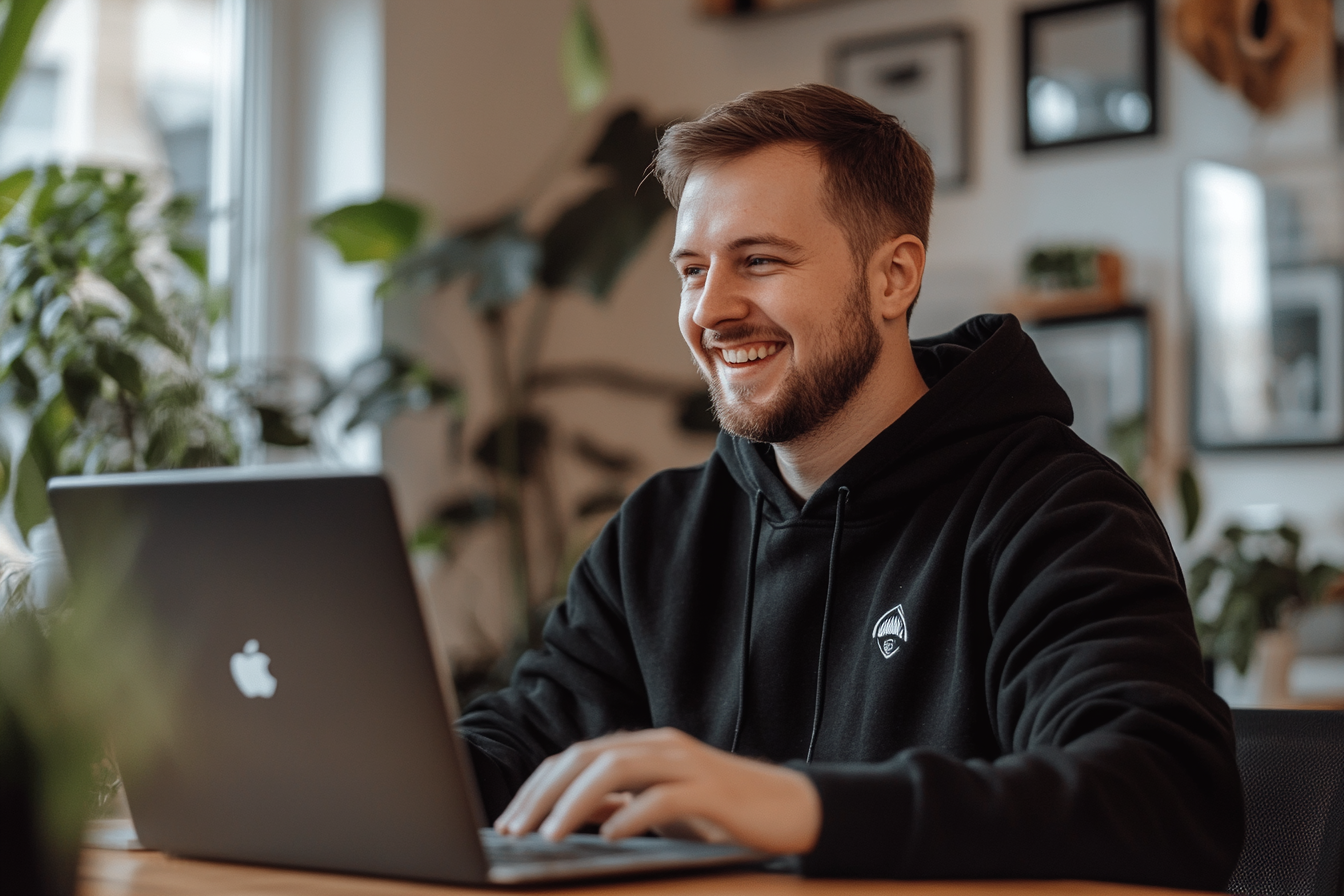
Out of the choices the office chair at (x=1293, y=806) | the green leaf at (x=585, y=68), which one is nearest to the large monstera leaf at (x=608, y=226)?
the green leaf at (x=585, y=68)

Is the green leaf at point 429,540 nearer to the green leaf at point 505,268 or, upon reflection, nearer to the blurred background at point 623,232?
the blurred background at point 623,232

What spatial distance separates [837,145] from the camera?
1.49 metres

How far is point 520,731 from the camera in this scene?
1482mm

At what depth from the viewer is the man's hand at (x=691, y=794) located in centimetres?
83

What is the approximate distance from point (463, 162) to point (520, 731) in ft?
7.04

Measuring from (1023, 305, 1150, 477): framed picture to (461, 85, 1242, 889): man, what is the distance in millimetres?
1441

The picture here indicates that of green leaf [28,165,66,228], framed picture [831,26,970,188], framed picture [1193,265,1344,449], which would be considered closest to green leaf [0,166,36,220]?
green leaf [28,165,66,228]

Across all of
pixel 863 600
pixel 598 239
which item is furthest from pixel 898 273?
pixel 598 239

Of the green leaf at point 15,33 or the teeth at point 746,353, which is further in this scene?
the teeth at point 746,353

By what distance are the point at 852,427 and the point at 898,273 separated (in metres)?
0.18

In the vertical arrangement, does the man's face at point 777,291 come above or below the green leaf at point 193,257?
below

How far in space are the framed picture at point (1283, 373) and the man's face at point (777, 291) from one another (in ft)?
5.13

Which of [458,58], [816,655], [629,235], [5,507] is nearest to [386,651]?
[816,655]

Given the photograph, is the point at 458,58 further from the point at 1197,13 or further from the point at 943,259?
the point at 1197,13
